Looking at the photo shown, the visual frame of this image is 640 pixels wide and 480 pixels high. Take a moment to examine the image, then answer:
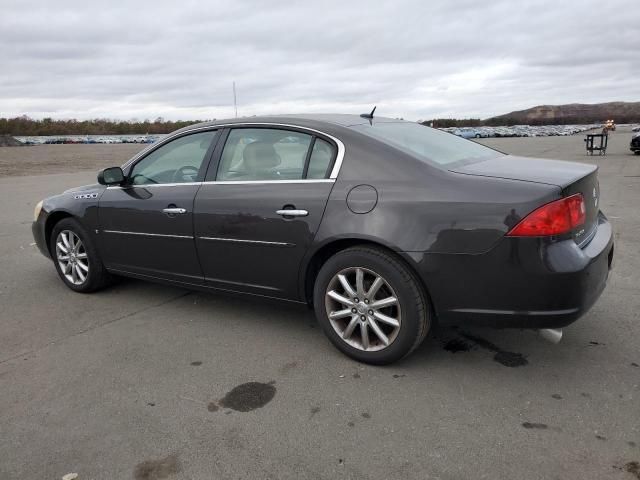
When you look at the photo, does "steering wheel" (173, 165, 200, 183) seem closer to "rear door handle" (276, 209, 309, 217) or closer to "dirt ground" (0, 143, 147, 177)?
"rear door handle" (276, 209, 309, 217)

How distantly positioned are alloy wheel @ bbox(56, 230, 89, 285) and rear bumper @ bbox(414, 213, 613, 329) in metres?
3.38

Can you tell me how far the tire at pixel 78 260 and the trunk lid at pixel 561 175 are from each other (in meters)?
3.35

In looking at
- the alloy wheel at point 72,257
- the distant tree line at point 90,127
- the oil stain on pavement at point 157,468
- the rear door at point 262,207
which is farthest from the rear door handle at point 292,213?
the distant tree line at point 90,127

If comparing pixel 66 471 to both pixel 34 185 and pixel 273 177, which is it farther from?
pixel 34 185

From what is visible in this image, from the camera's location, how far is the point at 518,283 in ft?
9.55

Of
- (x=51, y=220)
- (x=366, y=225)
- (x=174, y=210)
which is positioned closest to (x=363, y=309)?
(x=366, y=225)

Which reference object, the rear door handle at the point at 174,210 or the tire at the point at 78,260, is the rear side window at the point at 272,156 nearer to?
the rear door handle at the point at 174,210

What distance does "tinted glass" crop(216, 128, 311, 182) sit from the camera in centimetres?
371

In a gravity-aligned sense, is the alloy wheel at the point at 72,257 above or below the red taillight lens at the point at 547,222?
below

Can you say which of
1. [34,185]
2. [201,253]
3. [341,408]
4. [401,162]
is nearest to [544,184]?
[401,162]

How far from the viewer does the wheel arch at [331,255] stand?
319 cm

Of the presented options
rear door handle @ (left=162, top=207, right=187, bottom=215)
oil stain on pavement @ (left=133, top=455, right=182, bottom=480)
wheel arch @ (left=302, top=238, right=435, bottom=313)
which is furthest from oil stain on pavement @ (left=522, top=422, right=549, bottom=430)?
rear door handle @ (left=162, top=207, right=187, bottom=215)

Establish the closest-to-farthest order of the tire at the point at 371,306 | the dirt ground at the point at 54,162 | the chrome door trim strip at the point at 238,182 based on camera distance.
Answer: the tire at the point at 371,306 → the chrome door trim strip at the point at 238,182 → the dirt ground at the point at 54,162

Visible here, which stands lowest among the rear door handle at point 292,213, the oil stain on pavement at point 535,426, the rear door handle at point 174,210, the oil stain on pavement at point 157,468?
the oil stain on pavement at point 157,468
